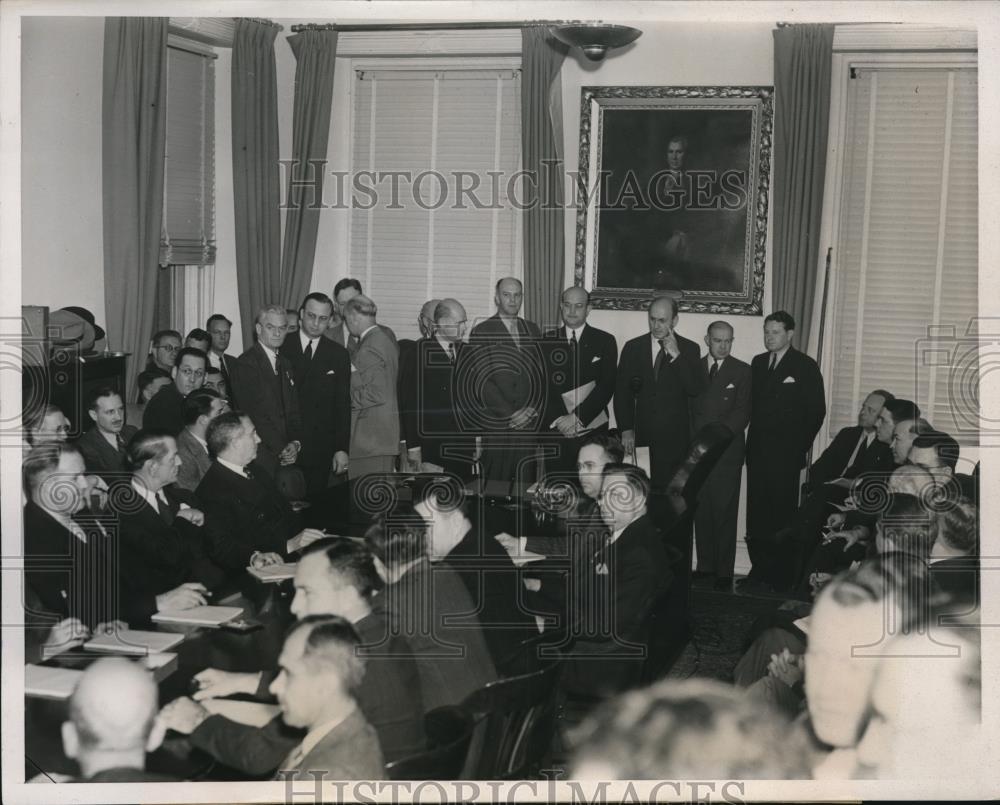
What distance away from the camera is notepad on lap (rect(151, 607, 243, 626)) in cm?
370

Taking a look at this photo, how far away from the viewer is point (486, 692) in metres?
3.22

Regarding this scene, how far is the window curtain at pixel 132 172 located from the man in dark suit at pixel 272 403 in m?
0.54

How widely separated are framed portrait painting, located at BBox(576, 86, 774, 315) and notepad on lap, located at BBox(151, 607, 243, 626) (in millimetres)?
3572

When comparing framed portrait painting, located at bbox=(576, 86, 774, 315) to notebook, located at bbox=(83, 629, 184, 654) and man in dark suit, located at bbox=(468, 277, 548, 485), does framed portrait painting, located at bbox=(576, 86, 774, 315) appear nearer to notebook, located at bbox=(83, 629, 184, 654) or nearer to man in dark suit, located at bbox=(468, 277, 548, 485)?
man in dark suit, located at bbox=(468, 277, 548, 485)

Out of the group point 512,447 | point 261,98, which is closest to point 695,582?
point 512,447

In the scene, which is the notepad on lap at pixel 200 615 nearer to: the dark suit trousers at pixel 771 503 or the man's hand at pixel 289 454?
the man's hand at pixel 289 454

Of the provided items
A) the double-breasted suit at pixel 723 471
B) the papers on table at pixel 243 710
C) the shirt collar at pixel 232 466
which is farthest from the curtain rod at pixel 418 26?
the papers on table at pixel 243 710

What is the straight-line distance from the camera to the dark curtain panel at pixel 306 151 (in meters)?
6.11

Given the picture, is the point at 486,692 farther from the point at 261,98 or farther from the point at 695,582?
the point at 261,98

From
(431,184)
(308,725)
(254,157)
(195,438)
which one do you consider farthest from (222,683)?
(431,184)

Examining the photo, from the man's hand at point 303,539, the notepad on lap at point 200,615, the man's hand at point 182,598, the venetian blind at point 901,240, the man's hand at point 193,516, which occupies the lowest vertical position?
the notepad on lap at point 200,615

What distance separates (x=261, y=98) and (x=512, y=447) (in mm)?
2362

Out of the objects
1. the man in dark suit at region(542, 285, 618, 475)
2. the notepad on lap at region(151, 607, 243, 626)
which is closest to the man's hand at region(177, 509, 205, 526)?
the notepad on lap at region(151, 607, 243, 626)

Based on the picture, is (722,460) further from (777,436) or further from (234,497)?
(234,497)
